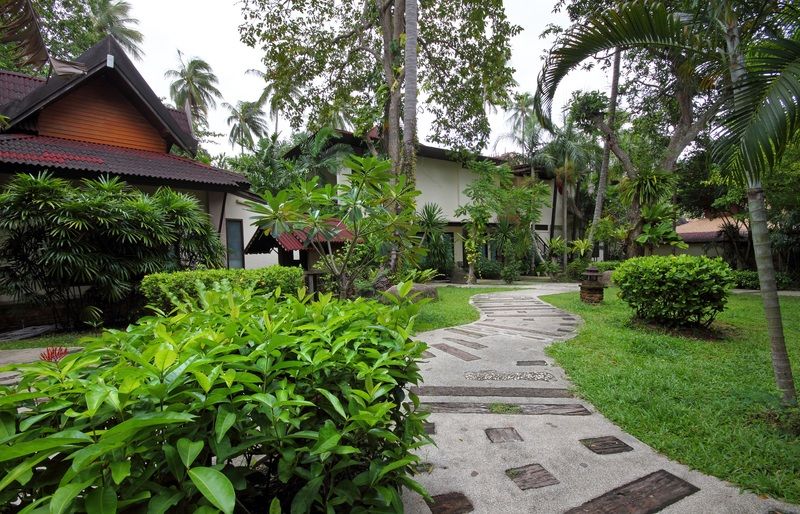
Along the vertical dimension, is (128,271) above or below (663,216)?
below

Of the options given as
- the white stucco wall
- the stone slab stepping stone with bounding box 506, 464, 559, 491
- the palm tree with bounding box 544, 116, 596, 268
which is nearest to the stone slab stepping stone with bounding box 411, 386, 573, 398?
the stone slab stepping stone with bounding box 506, 464, 559, 491

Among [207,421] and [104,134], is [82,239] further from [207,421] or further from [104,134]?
[207,421]

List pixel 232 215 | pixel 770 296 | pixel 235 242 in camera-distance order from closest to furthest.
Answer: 1. pixel 770 296
2. pixel 232 215
3. pixel 235 242

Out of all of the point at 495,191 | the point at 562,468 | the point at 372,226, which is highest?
the point at 495,191

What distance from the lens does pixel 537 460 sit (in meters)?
2.33

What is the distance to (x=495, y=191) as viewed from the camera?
54.2ft

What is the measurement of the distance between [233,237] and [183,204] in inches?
132

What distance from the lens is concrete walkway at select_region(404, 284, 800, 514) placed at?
192 centimetres

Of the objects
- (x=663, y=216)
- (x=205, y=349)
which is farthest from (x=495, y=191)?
(x=205, y=349)

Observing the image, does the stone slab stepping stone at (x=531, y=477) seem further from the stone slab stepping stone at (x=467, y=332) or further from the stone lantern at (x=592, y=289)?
the stone lantern at (x=592, y=289)

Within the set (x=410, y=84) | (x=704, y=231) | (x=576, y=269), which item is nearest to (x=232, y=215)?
(x=410, y=84)

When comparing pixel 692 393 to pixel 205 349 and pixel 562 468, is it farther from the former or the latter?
pixel 205 349

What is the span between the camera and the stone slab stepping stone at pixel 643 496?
1.87 m

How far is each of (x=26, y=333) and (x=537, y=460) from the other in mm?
8877
